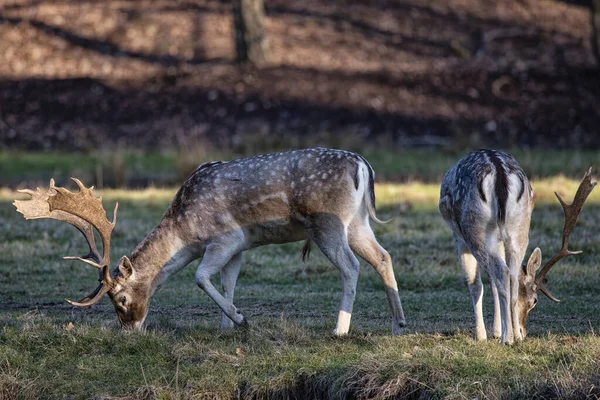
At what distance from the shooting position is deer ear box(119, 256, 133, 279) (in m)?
9.60

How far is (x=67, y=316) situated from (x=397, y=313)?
11.7ft

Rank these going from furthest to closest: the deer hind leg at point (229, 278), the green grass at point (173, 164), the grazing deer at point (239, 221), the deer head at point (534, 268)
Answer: the green grass at point (173, 164)
the deer hind leg at point (229, 278)
the grazing deer at point (239, 221)
the deer head at point (534, 268)

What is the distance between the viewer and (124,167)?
1983 cm

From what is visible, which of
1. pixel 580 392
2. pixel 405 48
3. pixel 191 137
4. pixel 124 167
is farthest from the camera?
pixel 405 48

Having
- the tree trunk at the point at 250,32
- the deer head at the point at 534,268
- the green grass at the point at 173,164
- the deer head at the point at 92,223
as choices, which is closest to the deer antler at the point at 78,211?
the deer head at the point at 92,223

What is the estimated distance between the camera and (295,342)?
8984mm

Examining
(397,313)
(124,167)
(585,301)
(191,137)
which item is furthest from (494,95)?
(397,313)

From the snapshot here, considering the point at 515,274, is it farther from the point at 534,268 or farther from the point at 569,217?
the point at 569,217

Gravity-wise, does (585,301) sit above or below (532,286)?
below

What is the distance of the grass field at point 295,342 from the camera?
791 centimetres

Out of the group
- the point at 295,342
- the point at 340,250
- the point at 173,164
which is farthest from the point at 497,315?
the point at 173,164

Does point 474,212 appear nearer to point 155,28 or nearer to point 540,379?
point 540,379

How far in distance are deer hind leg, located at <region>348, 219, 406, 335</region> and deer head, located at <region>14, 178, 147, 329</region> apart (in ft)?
7.24

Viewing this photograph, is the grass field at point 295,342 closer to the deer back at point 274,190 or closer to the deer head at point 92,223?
the deer head at point 92,223
